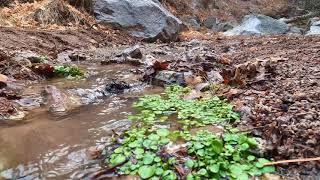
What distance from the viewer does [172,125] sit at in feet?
13.1

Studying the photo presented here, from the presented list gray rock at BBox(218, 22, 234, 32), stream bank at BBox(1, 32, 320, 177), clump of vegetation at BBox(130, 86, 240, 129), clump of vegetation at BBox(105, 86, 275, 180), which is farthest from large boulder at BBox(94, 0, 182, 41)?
clump of vegetation at BBox(105, 86, 275, 180)

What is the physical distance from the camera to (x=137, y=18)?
14867mm

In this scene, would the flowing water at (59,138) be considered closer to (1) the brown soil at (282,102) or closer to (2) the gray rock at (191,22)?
(1) the brown soil at (282,102)

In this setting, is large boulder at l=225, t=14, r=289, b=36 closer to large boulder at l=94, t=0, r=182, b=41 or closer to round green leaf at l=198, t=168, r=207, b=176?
large boulder at l=94, t=0, r=182, b=41

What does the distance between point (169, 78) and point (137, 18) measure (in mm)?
9032

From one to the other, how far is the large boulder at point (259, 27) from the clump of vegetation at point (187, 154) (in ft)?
45.0

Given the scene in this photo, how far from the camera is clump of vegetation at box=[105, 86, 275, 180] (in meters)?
2.92

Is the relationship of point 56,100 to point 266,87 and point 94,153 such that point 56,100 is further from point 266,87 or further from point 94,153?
point 266,87

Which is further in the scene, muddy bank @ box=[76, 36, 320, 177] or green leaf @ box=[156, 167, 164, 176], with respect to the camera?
muddy bank @ box=[76, 36, 320, 177]

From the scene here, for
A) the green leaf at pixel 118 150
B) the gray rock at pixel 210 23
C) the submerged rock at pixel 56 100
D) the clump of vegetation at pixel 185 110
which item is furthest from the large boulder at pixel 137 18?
the green leaf at pixel 118 150

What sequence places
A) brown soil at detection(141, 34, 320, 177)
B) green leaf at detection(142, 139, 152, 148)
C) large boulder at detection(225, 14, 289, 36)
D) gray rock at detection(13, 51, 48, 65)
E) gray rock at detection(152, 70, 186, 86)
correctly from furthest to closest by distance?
large boulder at detection(225, 14, 289, 36)
gray rock at detection(13, 51, 48, 65)
gray rock at detection(152, 70, 186, 86)
green leaf at detection(142, 139, 152, 148)
brown soil at detection(141, 34, 320, 177)

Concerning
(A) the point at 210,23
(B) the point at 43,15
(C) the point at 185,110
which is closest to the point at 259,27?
(A) the point at 210,23

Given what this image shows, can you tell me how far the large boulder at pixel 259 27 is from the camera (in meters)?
17.2

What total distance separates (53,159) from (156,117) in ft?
4.26
